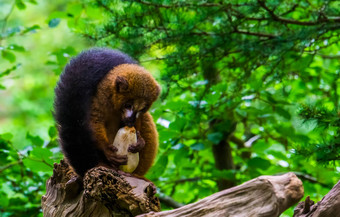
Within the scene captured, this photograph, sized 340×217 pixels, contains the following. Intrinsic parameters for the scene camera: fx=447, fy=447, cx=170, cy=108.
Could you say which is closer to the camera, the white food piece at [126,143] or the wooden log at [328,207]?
the wooden log at [328,207]

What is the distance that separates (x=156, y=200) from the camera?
7.30ft

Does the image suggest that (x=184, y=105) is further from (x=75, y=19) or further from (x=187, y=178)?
(x=75, y=19)

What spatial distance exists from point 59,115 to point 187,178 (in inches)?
87.9

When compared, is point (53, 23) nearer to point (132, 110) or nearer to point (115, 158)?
point (132, 110)

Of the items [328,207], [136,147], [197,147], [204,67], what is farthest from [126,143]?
[204,67]

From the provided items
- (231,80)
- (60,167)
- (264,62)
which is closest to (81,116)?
(60,167)

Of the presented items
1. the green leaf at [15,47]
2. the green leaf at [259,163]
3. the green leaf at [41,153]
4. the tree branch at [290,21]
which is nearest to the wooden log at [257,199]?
the green leaf at [41,153]

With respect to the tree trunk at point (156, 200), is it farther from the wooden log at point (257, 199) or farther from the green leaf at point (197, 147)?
the green leaf at point (197, 147)

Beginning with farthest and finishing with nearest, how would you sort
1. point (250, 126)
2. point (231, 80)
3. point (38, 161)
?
point (250, 126) → point (231, 80) → point (38, 161)

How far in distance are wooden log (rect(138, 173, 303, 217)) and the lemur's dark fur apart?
20.7 inches

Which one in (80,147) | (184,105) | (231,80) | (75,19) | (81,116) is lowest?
(80,147)

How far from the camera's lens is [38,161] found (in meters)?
3.07

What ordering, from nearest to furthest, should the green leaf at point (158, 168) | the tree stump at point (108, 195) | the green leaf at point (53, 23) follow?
the tree stump at point (108, 195), the green leaf at point (158, 168), the green leaf at point (53, 23)

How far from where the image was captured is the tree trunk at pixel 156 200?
1987mm
